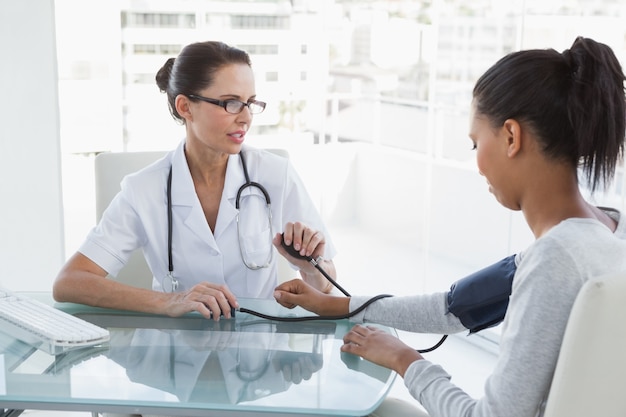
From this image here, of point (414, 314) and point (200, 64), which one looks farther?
point (200, 64)

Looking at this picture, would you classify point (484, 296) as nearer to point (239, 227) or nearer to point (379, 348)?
point (379, 348)

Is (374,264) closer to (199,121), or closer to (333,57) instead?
(333,57)

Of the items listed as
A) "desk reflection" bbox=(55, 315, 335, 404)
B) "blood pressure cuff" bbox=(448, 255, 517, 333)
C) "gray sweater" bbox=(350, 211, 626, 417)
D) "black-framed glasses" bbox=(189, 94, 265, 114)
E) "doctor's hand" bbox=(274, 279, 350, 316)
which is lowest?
"desk reflection" bbox=(55, 315, 335, 404)

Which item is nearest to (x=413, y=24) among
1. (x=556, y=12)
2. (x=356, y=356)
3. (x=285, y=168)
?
(x=556, y=12)

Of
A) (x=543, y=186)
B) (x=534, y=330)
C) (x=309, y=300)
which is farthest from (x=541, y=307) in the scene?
(x=309, y=300)

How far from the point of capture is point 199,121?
188cm

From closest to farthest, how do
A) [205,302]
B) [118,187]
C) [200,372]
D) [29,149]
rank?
[200,372] → [205,302] → [118,187] → [29,149]

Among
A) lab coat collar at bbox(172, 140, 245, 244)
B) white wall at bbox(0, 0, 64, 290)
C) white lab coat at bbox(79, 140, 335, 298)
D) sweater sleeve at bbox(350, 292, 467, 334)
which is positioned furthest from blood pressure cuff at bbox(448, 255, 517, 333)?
white wall at bbox(0, 0, 64, 290)

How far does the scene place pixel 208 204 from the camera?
1924mm

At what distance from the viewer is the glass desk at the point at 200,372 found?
4.00 feet

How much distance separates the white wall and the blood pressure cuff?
1867 mm

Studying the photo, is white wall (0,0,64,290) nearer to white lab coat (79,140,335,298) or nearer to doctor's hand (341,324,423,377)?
white lab coat (79,140,335,298)

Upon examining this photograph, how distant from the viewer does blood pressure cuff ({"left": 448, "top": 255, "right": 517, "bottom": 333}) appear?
1.41 meters

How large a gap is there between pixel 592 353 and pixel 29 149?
2330mm
